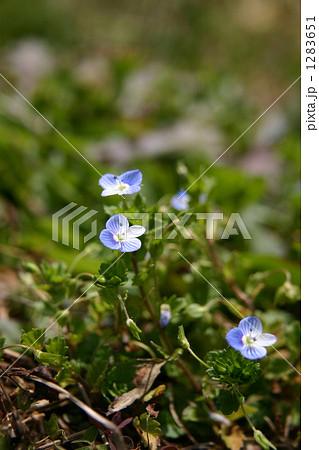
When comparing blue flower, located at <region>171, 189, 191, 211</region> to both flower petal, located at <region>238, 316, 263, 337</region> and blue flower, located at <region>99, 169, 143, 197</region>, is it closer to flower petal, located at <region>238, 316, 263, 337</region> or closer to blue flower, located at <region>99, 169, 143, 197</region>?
blue flower, located at <region>99, 169, 143, 197</region>

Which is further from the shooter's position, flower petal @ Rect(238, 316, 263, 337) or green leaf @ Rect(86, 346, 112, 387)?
green leaf @ Rect(86, 346, 112, 387)

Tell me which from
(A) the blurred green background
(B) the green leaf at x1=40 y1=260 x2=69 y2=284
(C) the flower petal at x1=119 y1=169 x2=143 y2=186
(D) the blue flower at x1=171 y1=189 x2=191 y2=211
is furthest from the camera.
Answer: (A) the blurred green background

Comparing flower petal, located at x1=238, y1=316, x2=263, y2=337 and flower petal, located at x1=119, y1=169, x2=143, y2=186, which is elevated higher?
flower petal, located at x1=119, y1=169, x2=143, y2=186

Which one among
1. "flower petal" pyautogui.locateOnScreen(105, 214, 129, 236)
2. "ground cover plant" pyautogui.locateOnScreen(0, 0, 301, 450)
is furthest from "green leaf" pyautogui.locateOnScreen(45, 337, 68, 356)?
"flower petal" pyautogui.locateOnScreen(105, 214, 129, 236)

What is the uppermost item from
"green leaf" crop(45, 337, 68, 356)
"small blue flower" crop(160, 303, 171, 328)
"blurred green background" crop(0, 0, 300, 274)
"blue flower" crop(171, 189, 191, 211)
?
"blurred green background" crop(0, 0, 300, 274)

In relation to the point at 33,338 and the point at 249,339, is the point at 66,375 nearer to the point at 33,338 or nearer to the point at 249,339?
the point at 33,338

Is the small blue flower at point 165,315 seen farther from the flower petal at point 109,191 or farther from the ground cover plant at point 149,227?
the flower petal at point 109,191

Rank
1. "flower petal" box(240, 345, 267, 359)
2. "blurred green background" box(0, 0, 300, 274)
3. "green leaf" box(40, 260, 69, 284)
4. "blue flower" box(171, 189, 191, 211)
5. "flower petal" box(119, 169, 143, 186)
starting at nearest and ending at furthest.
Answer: "flower petal" box(240, 345, 267, 359)
"flower petal" box(119, 169, 143, 186)
"green leaf" box(40, 260, 69, 284)
"blue flower" box(171, 189, 191, 211)
"blurred green background" box(0, 0, 300, 274)
